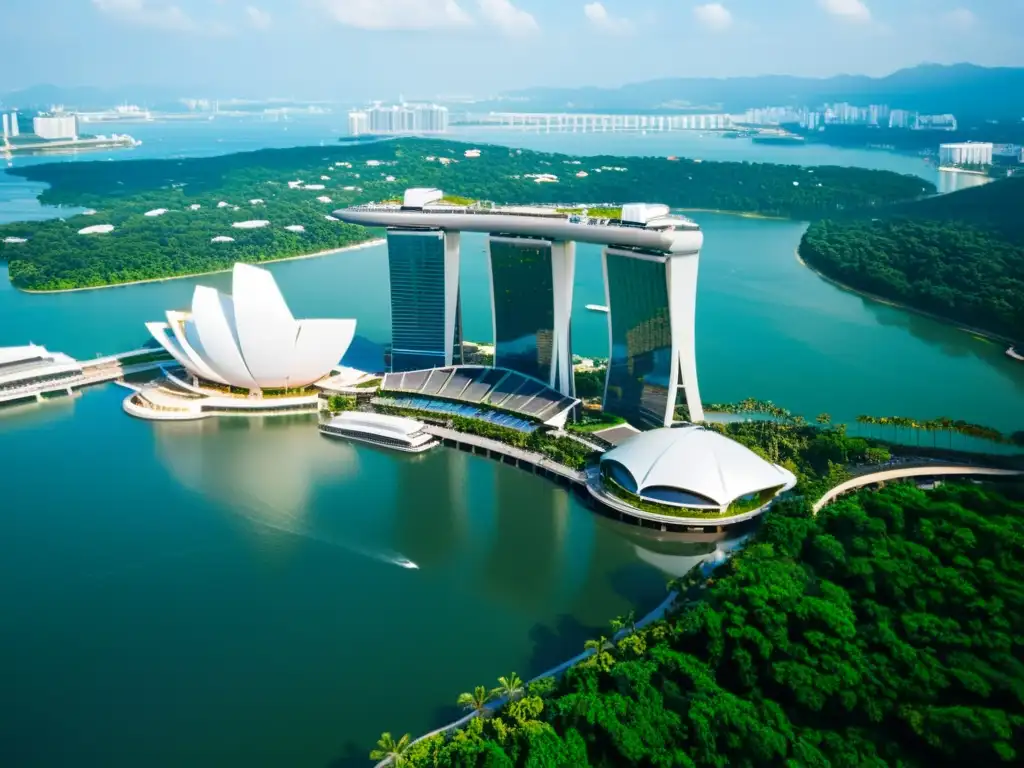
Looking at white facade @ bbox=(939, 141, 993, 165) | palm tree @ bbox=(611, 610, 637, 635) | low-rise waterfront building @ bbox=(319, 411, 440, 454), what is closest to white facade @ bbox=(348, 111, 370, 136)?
white facade @ bbox=(939, 141, 993, 165)

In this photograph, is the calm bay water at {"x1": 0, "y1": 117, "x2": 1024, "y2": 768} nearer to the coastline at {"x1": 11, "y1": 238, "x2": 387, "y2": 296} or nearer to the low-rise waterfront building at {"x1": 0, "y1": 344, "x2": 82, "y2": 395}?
the low-rise waterfront building at {"x1": 0, "y1": 344, "x2": 82, "y2": 395}

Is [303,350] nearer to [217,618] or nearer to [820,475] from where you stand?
[217,618]

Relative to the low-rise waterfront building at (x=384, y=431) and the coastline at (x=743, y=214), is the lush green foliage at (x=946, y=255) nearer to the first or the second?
the coastline at (x=743, y=214)

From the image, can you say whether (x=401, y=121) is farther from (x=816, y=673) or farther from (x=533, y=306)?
(x=816, y=673)

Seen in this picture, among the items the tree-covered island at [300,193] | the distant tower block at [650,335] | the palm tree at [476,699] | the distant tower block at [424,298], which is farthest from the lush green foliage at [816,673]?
the tree-covered island at [300,193]

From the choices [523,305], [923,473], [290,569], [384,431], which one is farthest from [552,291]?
[290,569]

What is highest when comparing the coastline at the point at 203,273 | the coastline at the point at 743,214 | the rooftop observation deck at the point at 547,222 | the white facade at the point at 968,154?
the rooftop observation deck at the point at 547,222
